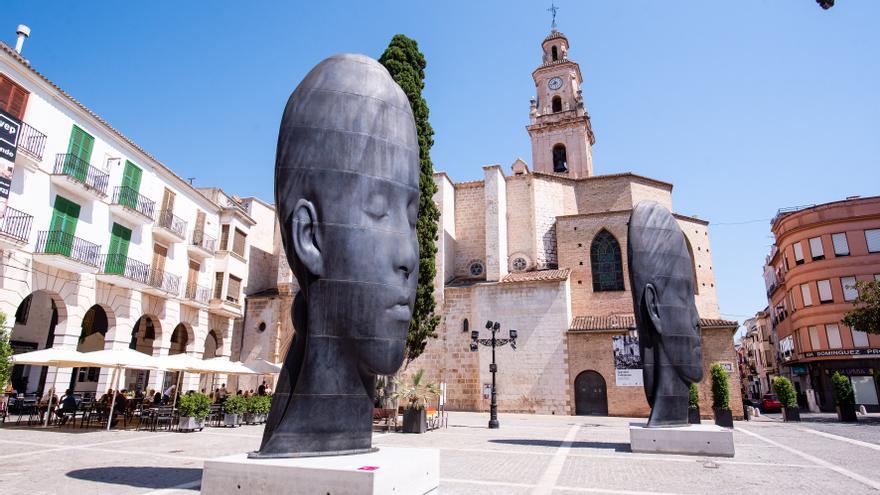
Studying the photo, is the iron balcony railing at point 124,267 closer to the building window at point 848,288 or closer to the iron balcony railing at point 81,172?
the iron balcony railing at point 81,172

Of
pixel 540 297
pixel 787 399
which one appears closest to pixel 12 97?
pixel 540 297

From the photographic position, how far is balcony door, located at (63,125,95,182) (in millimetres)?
15789

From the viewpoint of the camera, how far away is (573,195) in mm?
30688

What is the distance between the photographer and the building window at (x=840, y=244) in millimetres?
27953

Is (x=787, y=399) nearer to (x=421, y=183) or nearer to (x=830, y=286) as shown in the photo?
(x=830, y=286)

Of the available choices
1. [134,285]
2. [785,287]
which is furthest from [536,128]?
[134,285]

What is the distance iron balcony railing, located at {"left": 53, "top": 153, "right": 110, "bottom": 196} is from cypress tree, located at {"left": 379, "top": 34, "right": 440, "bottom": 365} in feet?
36.2

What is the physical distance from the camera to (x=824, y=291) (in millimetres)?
28719

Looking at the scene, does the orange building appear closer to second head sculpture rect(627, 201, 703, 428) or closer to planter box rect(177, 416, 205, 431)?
second head sculpture rect(627, 201, 703, 428)

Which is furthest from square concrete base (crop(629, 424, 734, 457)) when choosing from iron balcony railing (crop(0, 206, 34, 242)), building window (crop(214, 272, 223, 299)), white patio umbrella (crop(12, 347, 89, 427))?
building window (crop(214, 272, 223, 299))

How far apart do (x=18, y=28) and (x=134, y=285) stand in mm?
9638

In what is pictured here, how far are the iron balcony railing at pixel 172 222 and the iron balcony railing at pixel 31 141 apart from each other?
568cm

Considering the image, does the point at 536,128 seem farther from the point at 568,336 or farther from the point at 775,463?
the point at 775,463

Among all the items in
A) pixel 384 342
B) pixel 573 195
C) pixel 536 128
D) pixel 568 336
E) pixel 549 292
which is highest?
pixel 536 128
